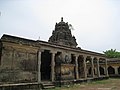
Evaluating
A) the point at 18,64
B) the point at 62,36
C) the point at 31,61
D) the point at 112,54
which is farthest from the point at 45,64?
the point at 112,54

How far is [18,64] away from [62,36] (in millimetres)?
14889

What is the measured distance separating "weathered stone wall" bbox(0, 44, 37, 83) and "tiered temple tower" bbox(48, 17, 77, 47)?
1243cm

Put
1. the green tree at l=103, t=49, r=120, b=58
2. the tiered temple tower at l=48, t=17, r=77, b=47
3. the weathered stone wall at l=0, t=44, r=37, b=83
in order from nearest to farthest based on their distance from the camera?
1. the weathered stone wall at l=0, t=44, r=37, b=83
2. the tiered temple tower at l=48, t=17, r=77, b=47
3. the green tree at l=103, t=49, r=120, b=58

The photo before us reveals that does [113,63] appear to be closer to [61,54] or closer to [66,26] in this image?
[66,26]

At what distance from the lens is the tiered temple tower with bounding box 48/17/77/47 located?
2547 cm

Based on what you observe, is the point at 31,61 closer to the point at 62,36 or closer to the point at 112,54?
the point at 62,36

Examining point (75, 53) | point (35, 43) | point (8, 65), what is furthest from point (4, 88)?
point (75, 53)

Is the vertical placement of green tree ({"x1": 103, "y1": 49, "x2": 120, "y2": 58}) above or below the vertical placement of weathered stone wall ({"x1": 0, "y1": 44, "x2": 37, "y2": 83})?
above

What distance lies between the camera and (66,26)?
2755cm

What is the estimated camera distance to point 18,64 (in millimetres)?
11977

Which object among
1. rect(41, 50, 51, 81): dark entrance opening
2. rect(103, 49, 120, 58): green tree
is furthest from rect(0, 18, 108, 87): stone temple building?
rect(103, 49, 120, 58): green tree

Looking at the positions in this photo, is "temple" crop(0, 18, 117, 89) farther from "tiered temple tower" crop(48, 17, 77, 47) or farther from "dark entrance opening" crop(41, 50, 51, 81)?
"tiered temple tower" crop(48, 17, 77, 47)

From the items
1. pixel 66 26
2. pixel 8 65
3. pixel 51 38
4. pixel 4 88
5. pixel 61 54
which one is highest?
pixel 66 26

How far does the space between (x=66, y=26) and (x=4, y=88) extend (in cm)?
1924
